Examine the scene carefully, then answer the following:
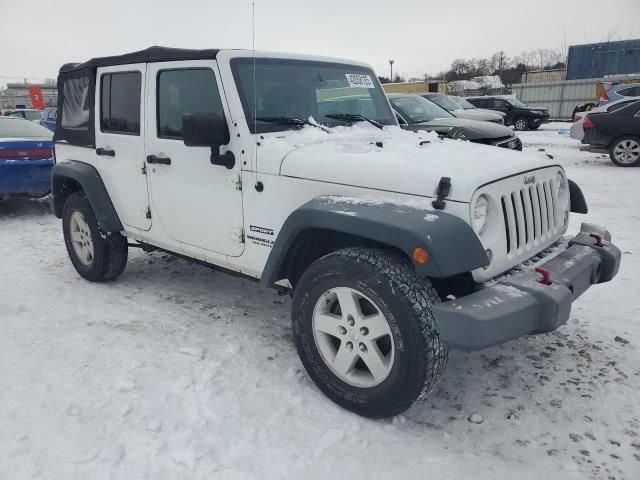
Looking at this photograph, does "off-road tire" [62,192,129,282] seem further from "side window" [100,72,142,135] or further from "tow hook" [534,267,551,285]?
"tow hook" [534,267,551,285]

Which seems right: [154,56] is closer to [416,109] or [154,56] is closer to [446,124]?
[446,124]

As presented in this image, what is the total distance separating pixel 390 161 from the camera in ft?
8.74

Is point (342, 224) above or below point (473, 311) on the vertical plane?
above

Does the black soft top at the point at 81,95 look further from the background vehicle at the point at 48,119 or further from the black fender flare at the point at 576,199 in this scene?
the background vehicle at the point at 48,119

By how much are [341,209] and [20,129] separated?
7.41 m

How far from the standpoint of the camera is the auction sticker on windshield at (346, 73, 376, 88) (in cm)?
388

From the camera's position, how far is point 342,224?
249 centimetres

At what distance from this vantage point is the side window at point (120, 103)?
3.90 metres

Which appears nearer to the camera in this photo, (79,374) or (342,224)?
(342,224)

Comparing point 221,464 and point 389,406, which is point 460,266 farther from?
point 221,464

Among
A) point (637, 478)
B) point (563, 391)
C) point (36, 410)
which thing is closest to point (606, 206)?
point (563, 391)

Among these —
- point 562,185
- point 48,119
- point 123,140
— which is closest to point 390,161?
point 562,185

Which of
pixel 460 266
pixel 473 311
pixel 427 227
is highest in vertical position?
pixel 427 227

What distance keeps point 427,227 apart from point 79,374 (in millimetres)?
2296
